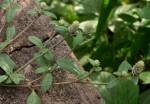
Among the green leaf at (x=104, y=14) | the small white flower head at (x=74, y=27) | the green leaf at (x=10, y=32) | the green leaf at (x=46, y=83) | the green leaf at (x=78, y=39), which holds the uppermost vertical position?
the green leaf at (x=10, y=32)

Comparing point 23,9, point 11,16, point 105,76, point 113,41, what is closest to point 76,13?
point 113,41

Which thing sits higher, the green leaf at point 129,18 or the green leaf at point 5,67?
the green leaf at point 5,67

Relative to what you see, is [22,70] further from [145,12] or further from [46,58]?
[145,12]

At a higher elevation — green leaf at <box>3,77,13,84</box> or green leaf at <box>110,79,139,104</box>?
green leaf at <box>3,77,13,84</box>

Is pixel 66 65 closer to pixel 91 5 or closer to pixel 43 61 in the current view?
pixel 43 61

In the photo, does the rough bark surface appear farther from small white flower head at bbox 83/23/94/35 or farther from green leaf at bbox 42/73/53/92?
small white flower head at bbox 83/23/94/35

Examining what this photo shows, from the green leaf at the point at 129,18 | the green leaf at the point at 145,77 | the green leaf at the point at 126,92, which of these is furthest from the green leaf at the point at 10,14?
the green leaf at the point at 129,18

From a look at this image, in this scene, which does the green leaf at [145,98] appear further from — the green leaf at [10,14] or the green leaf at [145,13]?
the green leaf at [10,14]

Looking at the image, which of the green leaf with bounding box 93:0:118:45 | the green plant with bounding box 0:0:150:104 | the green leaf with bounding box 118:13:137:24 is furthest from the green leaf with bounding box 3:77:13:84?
the green leaf with bounding box 118:13:137:24

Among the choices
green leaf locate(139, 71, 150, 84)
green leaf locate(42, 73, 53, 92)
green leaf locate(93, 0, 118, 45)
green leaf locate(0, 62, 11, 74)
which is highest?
green leaf locate(0, 62, 11, 74)
